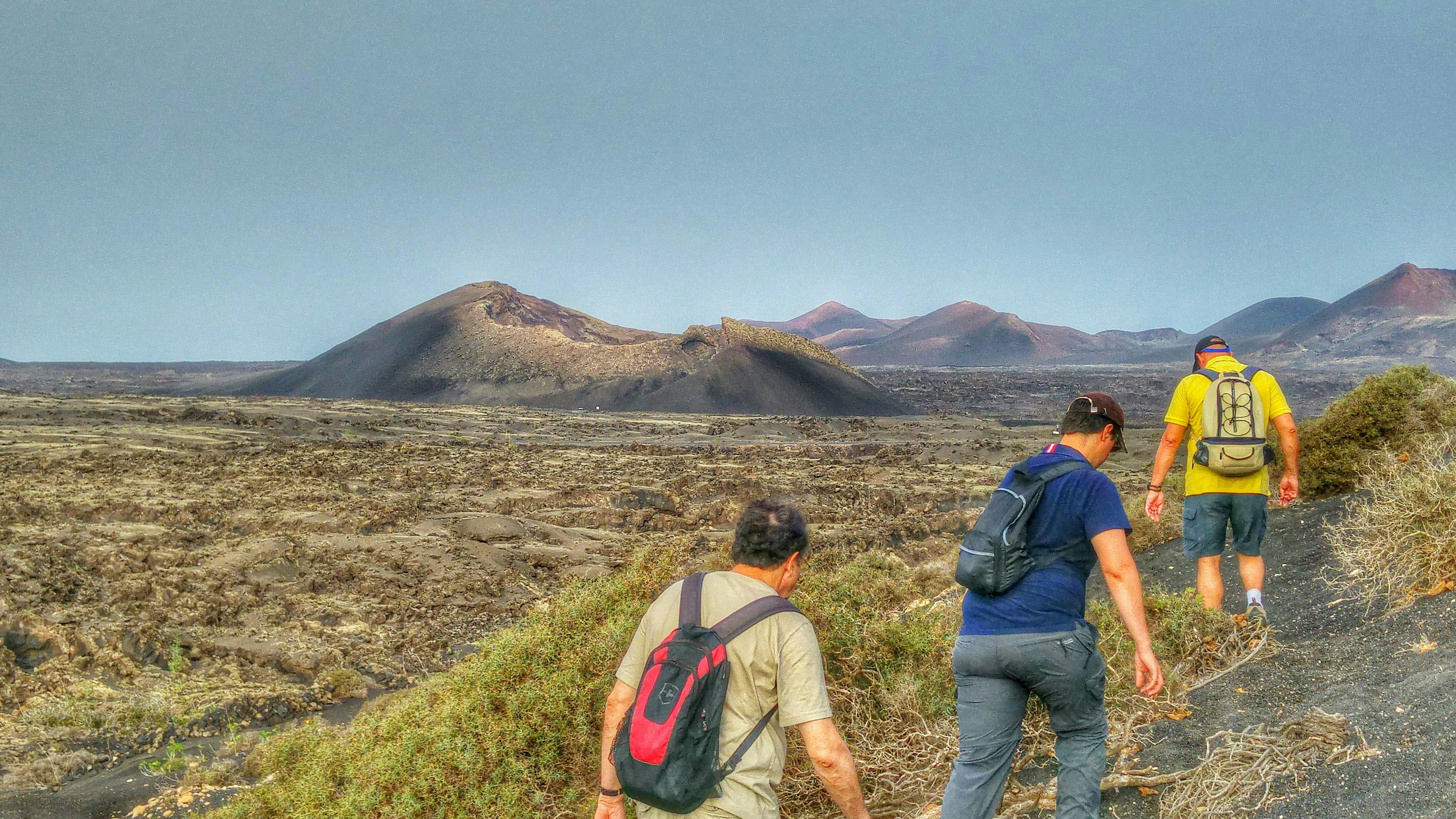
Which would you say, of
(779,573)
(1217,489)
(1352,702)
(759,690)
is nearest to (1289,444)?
(1217,489)

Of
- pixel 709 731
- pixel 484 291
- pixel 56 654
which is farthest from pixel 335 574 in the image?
pixel 484 291

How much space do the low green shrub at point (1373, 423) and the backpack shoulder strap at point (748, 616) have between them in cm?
665

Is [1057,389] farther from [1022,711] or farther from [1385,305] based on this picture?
[1385,305]

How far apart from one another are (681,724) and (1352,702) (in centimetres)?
284

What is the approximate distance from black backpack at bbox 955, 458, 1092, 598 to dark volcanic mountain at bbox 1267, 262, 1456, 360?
97.9m

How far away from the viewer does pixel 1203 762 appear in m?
2.85

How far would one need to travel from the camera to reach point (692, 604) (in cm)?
207

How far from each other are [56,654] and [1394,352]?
11049cm

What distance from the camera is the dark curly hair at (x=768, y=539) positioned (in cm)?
216

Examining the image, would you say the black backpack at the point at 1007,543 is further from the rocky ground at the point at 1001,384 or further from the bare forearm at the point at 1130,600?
the rocky ground at the point at 1001,384

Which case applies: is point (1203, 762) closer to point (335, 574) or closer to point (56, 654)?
point (56, 654)

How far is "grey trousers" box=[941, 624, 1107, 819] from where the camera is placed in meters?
2.23

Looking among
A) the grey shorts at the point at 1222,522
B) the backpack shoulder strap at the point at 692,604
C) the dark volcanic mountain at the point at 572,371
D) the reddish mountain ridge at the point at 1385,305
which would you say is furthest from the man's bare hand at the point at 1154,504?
the reddish mountain ridge at the point at 1385,305

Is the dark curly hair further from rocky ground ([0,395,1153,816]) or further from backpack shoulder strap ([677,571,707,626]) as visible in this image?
rocky ground ([0,395,1153,816])
